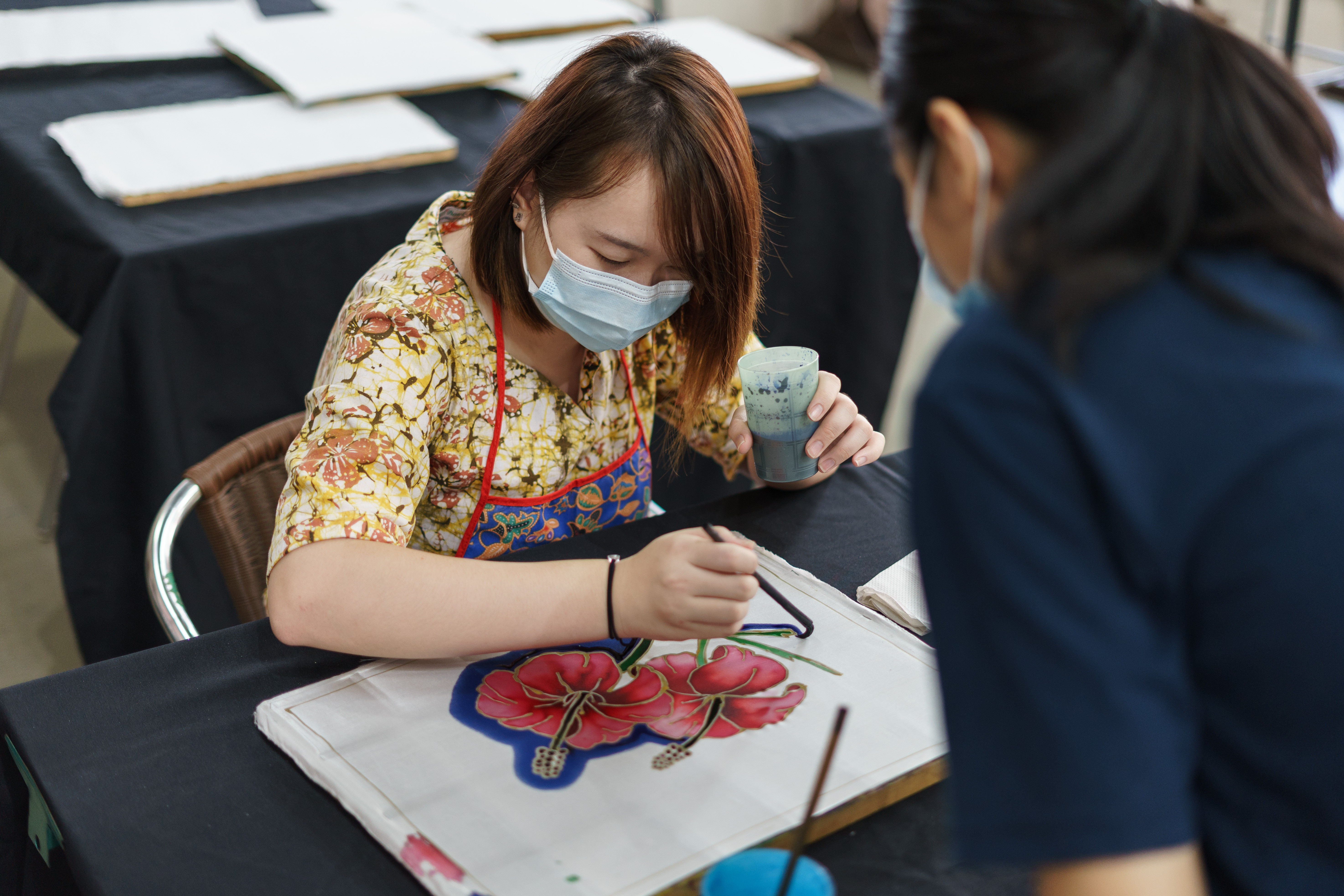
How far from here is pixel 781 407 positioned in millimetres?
1107

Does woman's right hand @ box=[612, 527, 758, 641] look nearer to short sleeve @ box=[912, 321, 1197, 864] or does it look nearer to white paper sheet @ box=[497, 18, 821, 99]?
short sleeve @ box=[912, 321, 1197, 864]

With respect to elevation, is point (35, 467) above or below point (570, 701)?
below

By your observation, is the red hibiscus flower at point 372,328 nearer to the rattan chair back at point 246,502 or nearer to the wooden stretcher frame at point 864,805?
the rattan chair back at point 246,502

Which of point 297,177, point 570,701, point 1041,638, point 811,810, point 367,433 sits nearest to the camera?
point 1041,638

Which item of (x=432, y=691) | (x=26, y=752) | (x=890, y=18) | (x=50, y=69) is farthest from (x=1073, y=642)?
(x=50, y=69)

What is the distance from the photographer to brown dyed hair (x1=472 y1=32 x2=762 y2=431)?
1062 millimetres

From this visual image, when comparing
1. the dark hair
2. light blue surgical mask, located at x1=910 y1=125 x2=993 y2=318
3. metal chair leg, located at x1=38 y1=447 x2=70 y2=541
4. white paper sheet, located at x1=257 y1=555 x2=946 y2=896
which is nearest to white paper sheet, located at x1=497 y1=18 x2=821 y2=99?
metal chair leg, located at x1=38 y1=447 x2=70 y2=541

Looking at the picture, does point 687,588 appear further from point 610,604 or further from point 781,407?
point 781,407

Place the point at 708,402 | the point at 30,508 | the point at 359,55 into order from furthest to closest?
1. the point at 30,508
2. the point at 359,55
3. the point at 708,402

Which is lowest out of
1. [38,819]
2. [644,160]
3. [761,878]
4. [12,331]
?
[12,331]

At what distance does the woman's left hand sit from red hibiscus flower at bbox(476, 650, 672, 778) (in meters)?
0.33

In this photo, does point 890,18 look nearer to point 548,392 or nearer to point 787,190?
point 548,392

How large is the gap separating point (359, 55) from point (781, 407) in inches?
→ 58.0

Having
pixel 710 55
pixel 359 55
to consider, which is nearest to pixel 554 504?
pixel 359 55
